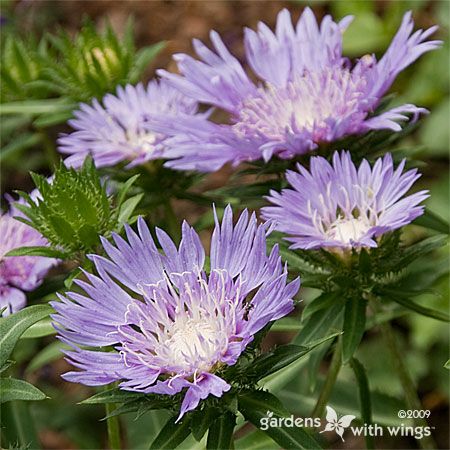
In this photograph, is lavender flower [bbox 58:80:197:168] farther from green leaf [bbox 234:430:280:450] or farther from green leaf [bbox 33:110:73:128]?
green leaf [bbox 234:430:280:450]

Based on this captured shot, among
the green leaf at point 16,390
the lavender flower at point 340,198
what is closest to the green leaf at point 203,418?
the green leaf at point 16,390

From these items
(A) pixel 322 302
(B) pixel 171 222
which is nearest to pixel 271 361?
(A) pixel 322 302

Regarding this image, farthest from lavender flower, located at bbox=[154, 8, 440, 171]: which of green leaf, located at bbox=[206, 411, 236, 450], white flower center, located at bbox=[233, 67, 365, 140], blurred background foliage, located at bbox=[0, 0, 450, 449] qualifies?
green leaf, located at bbox=[206, 411, 236, 450]

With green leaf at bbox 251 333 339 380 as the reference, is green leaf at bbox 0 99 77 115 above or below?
above

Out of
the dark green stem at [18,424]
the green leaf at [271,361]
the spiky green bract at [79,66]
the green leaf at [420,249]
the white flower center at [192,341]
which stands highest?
the spiky green bract at [79,66]

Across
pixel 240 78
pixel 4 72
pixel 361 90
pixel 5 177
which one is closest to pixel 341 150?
pixel 361 90

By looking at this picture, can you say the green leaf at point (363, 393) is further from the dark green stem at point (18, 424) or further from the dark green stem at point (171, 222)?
the dark green stem at point (18, 424)
